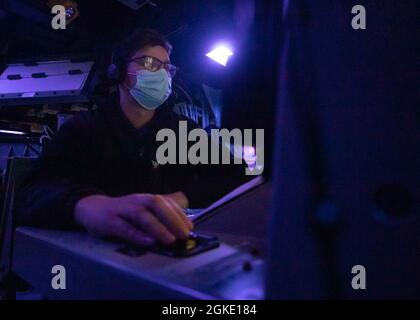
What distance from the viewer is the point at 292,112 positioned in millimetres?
257

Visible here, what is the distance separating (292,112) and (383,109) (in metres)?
0.08

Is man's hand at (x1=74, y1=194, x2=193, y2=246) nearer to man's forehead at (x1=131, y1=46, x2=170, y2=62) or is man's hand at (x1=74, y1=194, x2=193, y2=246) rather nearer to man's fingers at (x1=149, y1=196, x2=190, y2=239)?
man's fingers at (x1=149, y1=196, x2=190, y2=239)

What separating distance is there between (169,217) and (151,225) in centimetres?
3

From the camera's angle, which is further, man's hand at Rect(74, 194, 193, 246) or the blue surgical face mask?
the blue surgical face mask

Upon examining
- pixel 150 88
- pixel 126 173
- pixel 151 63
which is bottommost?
pixel 126 173

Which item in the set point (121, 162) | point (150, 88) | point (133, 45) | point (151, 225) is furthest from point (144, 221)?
point (133, 45)

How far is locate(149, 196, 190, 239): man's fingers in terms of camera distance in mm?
397

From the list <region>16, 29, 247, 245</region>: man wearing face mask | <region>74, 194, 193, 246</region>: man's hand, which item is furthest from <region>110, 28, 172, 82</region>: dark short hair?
<region>74, 194, 193, 246</region>: man's hand

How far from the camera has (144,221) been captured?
1.30ft

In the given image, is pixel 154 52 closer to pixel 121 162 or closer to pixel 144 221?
pixel 121 162

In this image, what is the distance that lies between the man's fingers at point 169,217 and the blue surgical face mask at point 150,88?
44.4 inches
